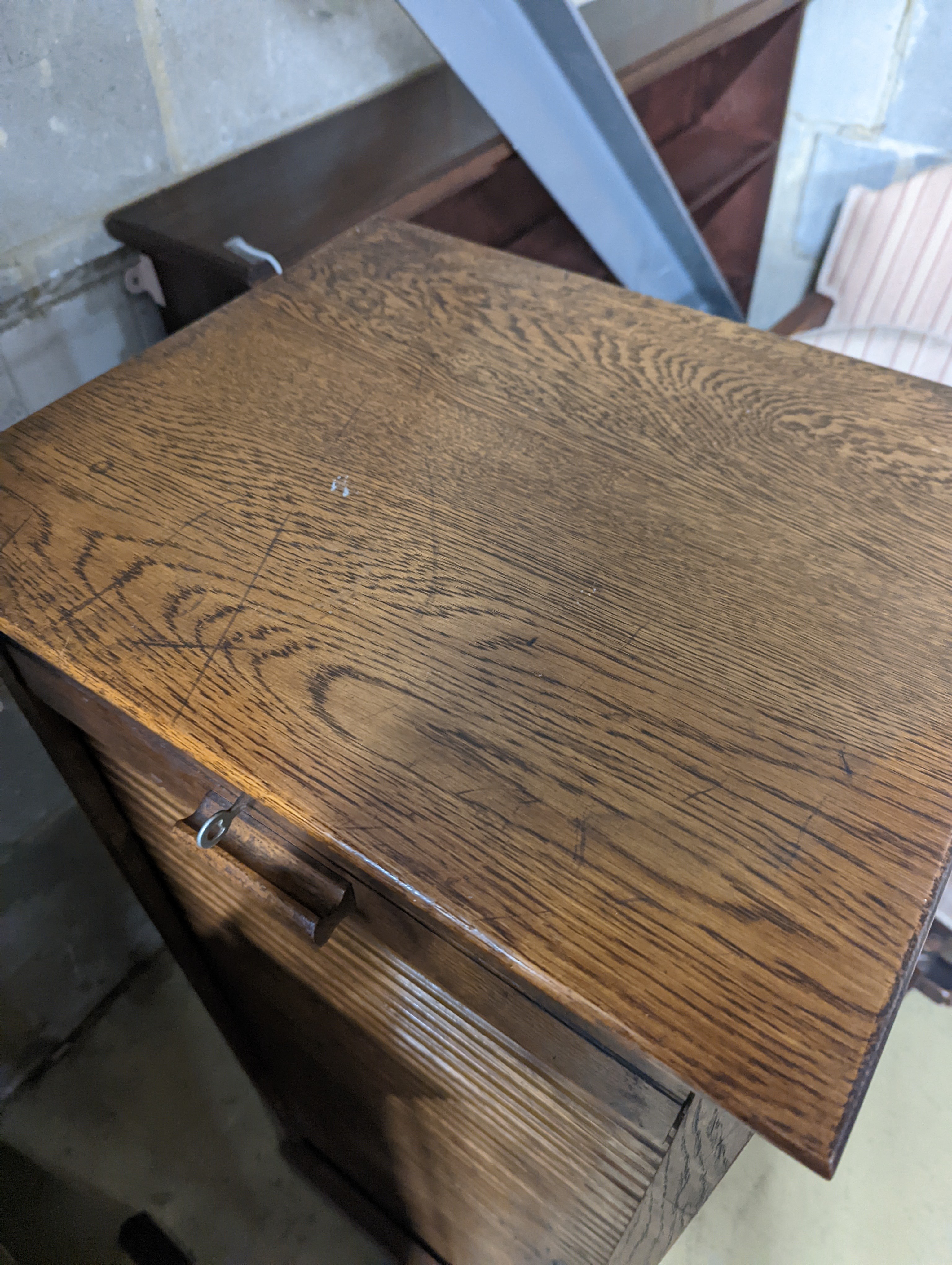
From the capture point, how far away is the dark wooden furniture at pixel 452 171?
984 millimetres

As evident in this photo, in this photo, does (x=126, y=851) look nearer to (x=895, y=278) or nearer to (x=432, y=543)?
(x=432, y=543)

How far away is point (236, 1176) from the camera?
4.25ft

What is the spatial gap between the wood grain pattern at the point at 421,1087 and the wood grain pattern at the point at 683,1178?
1 centimetres

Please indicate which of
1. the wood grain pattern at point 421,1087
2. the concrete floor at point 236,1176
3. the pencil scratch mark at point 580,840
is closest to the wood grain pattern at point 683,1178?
the wood grain pattern at point 421,1087

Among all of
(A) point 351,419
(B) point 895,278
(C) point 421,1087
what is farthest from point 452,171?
(B) point 895,278

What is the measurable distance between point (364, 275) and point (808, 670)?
589mm

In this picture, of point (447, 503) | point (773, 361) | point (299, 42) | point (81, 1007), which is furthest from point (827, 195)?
point (81, 1007)

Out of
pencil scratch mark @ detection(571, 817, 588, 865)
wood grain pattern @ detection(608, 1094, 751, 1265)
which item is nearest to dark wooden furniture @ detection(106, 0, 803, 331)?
pencil scratch mark @ detection(571, 817, 588, 865)

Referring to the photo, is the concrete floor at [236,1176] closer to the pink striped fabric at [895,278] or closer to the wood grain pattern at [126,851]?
the wood grain pattern at [126,851]

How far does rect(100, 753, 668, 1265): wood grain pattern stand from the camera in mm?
606

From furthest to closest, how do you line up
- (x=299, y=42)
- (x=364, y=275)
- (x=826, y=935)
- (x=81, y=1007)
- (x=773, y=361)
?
(x=81, y=1007), (x=299, y=42), (x=364, y=275), (x=773, y=361), (x=826, y=935)

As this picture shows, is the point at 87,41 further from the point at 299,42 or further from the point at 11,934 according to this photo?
the point at 11,934

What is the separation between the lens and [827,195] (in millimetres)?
2189

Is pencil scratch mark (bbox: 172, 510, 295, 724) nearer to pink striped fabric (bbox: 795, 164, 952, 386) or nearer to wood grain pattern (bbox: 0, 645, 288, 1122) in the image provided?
wood grain pattern (bbox: 0, 645, 288, 1122)
